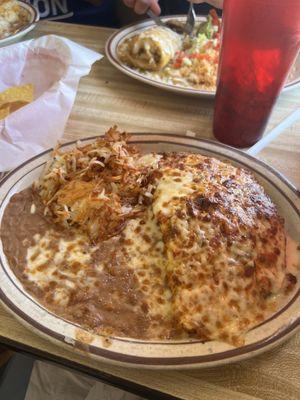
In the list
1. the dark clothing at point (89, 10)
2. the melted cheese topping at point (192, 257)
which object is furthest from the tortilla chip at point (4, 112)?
the dark clothing at point (89, 10)

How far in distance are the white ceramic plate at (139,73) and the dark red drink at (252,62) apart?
217 mm

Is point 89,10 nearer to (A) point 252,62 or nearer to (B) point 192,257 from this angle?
(A) point 252,62

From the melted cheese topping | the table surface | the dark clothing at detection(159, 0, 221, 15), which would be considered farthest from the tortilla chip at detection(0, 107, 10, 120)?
the dark clothing at detection(159, 0, 221, 15)

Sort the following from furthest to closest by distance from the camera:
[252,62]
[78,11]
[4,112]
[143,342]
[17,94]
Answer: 1. [78,11]
2. [17,94]
3. [4,112]
4. [252,62]
5. [143,342]

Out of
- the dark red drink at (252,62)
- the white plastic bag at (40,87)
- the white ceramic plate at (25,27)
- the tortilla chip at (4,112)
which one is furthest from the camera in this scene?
the white ceramic plate at (25,27)

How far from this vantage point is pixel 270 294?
2.75ft

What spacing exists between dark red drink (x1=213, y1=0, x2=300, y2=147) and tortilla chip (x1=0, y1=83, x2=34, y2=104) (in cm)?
74

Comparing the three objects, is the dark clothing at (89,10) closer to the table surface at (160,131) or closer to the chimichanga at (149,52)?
the table surface at (160,131)

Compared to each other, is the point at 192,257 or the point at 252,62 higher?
the point at 252,62

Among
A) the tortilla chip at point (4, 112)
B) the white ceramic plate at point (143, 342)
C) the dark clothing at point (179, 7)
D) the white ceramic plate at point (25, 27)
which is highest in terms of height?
the white ceramic plate at point (25, 27)

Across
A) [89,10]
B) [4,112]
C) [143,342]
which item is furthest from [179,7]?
[143,342]

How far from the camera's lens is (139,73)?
68.0 inches

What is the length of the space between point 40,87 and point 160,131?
22.1 inches

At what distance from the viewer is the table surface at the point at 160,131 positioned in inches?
29.8
